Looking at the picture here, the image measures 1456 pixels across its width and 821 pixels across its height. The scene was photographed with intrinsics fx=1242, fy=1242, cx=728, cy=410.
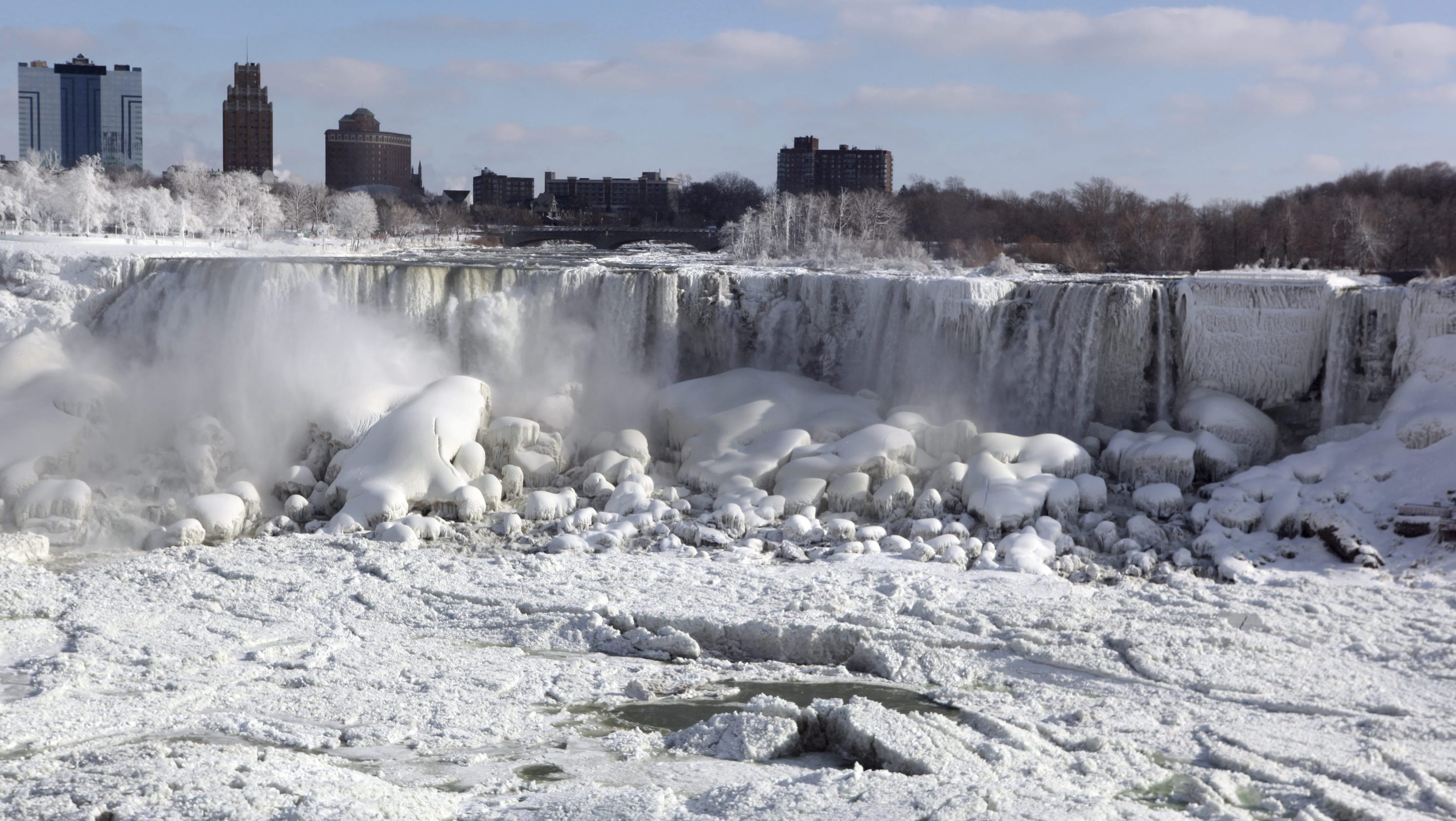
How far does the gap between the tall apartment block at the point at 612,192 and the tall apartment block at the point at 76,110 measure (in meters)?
89.7

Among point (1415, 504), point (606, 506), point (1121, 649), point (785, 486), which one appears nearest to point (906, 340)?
point (785, 486)

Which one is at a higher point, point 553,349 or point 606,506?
point 553,349

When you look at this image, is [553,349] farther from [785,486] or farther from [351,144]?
[351,144]

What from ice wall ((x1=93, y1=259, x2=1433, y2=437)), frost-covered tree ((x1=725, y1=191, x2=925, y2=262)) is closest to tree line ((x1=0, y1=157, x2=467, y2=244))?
frost-covered tree ((x1=725, y1=191, x2=925, y2=262))

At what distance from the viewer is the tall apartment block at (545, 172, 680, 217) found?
118 m

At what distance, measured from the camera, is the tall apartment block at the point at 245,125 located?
424 ft

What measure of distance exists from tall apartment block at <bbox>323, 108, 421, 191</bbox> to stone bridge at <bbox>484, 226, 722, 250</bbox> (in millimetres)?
77186

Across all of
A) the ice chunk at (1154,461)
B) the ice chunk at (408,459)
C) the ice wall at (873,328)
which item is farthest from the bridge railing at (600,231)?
the ice chunk at (1154,461)

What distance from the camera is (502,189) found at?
134m

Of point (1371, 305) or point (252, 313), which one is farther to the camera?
point (252, 313)

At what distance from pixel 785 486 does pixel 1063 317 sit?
5.54 m

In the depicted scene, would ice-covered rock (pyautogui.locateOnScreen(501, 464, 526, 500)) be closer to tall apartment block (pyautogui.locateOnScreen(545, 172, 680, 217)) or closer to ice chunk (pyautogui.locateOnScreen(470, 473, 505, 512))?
ice chunk (pyautogui.locateOnScreen(470, 473, 505, 512))

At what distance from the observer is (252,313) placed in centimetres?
2064

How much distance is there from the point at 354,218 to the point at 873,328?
3822cm
